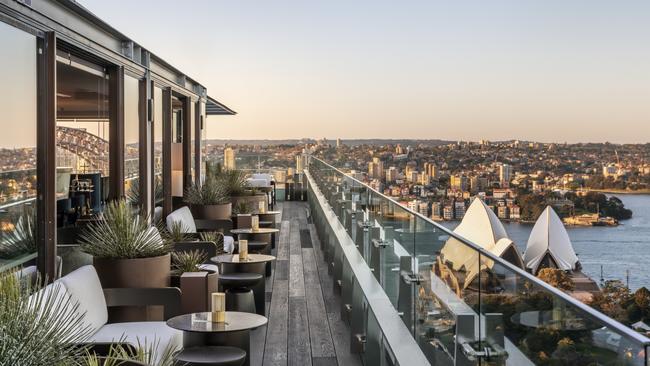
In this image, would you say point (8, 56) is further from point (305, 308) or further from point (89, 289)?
point (305, 308)

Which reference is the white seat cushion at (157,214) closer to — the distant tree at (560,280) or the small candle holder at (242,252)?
the small candle holder at (242,252)

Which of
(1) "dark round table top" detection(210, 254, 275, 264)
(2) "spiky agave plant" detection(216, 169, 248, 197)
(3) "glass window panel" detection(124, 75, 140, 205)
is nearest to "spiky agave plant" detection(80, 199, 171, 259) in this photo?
(1) "dark round table top" detection(210, 254, 275, 264)

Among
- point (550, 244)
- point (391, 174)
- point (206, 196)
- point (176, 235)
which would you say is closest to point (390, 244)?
point (176, 235)

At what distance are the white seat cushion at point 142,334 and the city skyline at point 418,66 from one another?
10.8 ft

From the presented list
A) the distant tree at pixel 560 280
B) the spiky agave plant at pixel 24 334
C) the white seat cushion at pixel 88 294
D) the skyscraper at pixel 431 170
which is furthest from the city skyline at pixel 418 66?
the distant tree at pixel 560 280

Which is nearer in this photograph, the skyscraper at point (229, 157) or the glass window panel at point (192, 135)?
the glass window panel at point (192, 135)

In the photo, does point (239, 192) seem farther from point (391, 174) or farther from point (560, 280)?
point (391, 174)

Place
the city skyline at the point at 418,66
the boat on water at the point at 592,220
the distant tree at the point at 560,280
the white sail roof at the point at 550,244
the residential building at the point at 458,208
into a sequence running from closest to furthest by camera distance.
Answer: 1. the distant tree at the point at 560,280
2. the city skyline at the point at 418,66
3. the boat on water at the point at 592,220
4. the white sail roof at the point at 550,244
5. the residential building at the point at 458,208

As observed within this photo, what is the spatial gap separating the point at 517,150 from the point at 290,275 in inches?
932

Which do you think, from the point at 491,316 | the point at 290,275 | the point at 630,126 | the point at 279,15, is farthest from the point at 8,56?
the point at 630,126

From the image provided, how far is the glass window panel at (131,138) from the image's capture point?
770 centimetres

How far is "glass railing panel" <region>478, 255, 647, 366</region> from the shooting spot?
169cm

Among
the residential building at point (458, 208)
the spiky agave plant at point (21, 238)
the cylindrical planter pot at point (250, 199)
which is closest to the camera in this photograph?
the spiky agave plant at point (21, 238)

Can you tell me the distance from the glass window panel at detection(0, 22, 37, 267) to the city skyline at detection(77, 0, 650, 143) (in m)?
2.50
